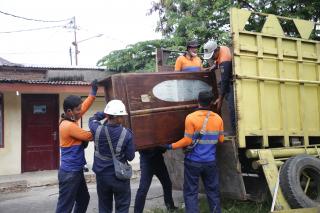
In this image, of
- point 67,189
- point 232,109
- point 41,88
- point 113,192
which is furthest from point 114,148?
point 41,88

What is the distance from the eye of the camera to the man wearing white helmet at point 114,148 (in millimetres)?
Result: 4695

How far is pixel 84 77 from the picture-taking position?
1412 centimetres

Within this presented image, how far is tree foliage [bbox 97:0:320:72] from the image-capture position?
35.6ft

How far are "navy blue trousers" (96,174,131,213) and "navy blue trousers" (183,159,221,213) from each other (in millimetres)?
875

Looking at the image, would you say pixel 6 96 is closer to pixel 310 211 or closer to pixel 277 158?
pixel 277 158

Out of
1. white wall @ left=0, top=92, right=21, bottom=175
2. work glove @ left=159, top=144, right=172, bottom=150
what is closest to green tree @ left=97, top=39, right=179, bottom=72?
white wall @ left=0, top=92, right=21, bottom=175

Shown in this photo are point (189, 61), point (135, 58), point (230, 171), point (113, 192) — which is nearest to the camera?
point (113, 192)

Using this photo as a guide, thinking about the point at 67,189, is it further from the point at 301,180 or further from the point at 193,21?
the point at 193,21

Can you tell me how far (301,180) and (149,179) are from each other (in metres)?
2.13

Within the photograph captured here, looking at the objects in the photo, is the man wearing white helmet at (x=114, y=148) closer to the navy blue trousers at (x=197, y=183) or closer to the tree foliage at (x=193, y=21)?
the navy blue trousers at (x=197, y=183)

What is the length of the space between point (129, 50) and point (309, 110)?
11069mm

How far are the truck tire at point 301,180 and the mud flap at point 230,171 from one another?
549 millimetres

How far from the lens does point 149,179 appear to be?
5.92 meters

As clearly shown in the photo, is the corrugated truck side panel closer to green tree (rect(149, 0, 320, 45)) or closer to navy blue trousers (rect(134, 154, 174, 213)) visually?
navy blue trousers (rect(134, 154, 174, 213))
